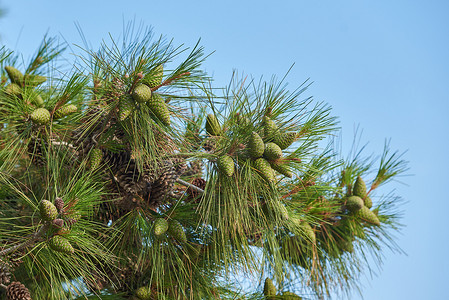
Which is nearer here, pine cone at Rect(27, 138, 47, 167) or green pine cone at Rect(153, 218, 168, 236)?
green pine cone at Rect(153, 218, 168, 236)

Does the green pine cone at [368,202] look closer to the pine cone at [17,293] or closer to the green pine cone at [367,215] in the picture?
the green pine cone at [367,215]

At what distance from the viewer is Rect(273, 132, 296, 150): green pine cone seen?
4.33ft

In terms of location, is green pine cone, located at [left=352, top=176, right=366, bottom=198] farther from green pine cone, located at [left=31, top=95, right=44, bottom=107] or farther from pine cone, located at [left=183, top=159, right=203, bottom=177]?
green pine cone, located at [left=31, top=95, right=44, bottom=107]

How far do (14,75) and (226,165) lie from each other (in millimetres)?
689

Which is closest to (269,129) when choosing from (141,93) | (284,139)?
(284,139)

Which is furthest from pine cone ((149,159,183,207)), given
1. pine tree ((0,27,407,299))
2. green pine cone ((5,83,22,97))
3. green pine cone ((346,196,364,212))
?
green pine cone ((346,196,364,212))

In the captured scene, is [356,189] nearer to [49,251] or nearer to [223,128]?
[223,128]

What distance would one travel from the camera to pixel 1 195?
1.57m

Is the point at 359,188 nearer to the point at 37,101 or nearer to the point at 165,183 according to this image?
the point at 165,183

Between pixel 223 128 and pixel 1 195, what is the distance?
0.62 metres

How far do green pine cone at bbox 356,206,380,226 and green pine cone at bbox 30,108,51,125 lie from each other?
3.01ft

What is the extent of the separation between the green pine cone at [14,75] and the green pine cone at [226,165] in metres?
0.64

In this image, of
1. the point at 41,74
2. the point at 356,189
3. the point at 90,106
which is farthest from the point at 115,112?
the point at 356,189

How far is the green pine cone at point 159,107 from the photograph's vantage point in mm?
1278
